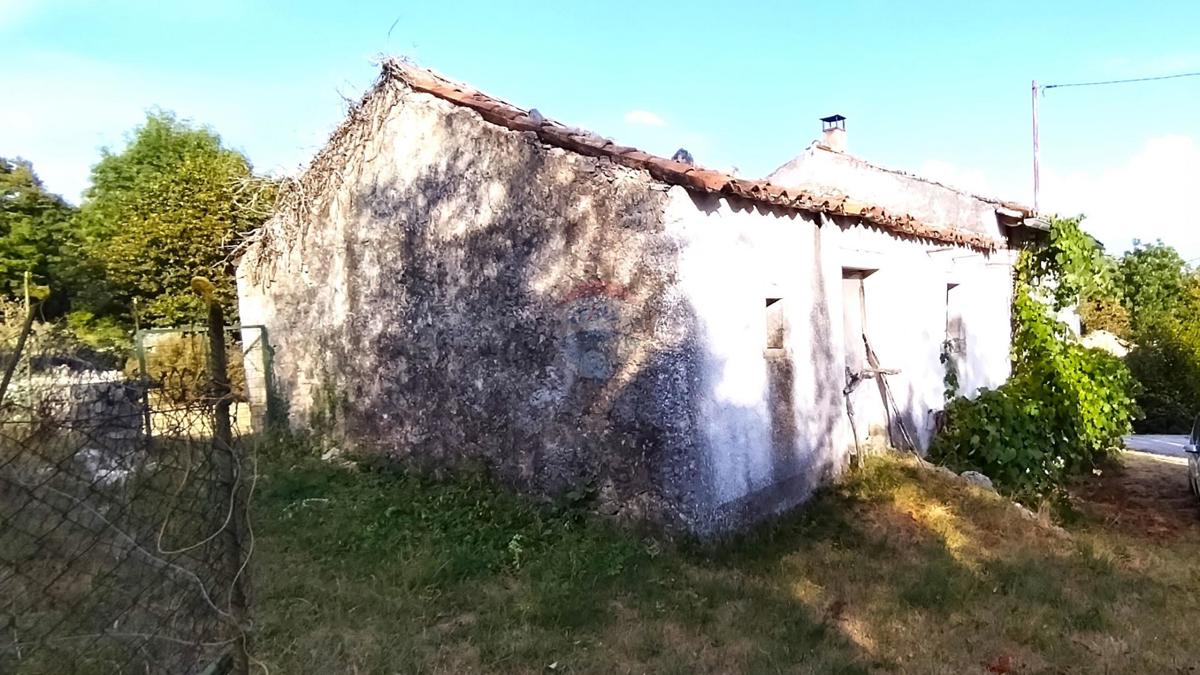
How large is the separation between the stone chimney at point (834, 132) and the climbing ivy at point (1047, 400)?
12.5 feet

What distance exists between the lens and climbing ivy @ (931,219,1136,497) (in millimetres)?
9500

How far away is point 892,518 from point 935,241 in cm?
451

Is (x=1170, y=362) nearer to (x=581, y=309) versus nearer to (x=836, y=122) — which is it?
(x=836, y=122)

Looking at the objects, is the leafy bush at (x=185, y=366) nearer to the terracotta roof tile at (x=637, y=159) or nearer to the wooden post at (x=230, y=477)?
the wooden post at (x=230, y=477)

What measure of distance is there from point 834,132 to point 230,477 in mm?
14233

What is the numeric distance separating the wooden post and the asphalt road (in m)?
15.9

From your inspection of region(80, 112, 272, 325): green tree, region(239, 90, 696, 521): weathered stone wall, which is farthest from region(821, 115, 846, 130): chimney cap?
region(80, 112, 272, 325): green tree

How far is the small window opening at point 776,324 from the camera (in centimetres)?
744

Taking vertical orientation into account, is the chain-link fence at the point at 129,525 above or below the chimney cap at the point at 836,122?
below

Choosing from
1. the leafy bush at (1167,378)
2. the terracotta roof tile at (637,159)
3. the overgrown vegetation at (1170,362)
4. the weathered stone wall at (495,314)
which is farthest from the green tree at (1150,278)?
the weathered stone wall at (495,314)

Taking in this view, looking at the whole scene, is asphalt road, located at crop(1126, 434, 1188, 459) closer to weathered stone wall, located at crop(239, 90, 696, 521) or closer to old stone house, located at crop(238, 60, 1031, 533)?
old stone house, located at crop(238, 60, 1031, 533)

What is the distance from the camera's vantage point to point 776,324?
7488mm

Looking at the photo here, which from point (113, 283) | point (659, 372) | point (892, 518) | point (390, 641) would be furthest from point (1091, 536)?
point (113, 283)

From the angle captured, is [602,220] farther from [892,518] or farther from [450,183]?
[892,518]
